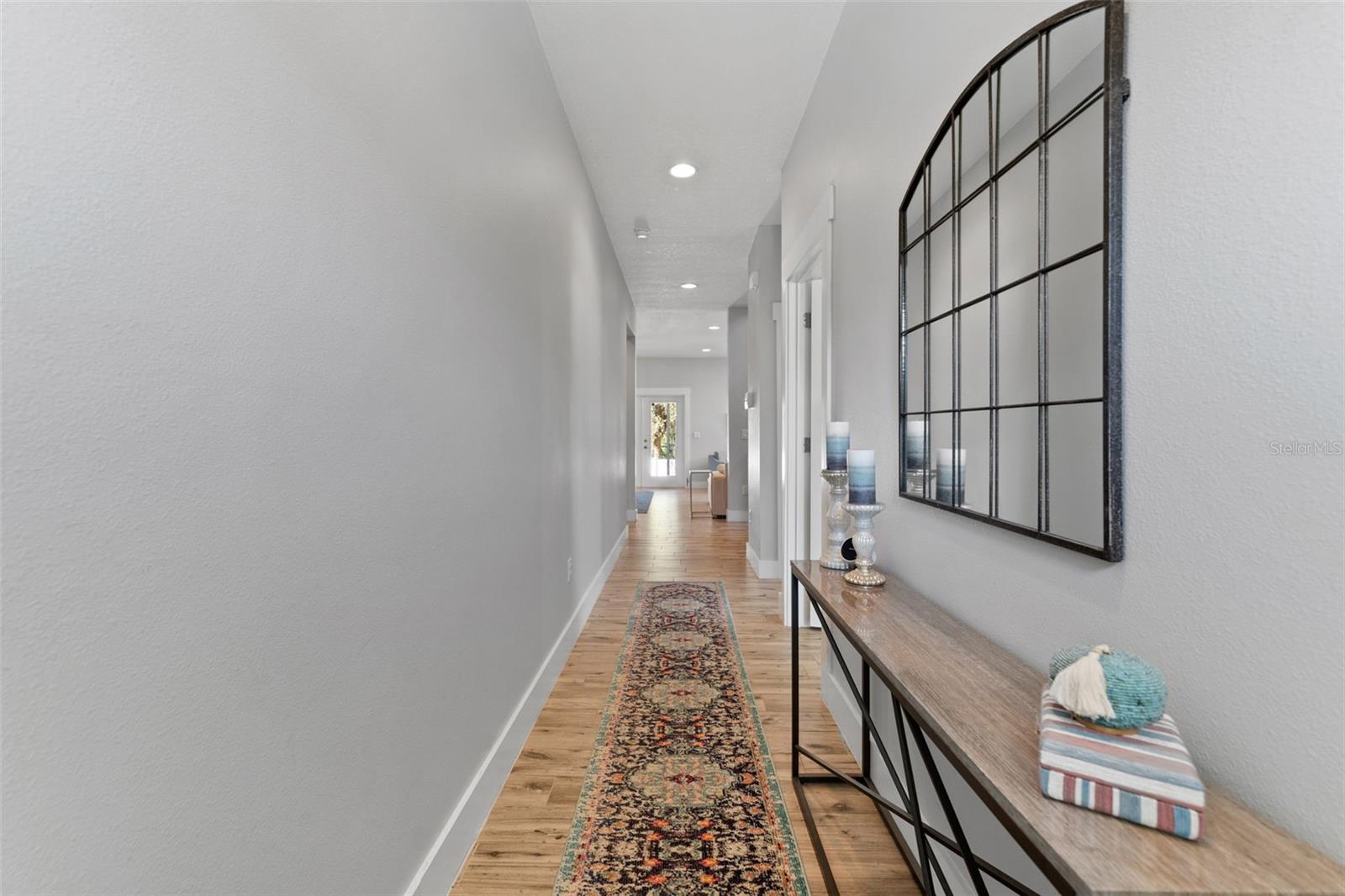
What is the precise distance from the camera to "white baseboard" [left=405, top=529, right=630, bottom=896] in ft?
4.29

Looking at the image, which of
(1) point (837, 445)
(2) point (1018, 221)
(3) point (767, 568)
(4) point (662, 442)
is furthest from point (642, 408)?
(2) point (1018, 221)

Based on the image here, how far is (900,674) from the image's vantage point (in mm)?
1002

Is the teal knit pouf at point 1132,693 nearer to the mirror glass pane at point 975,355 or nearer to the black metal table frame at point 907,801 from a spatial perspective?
the black metal table frame at point 907,801

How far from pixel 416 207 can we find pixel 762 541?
11.8 ft

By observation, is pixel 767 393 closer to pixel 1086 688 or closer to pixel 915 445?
pixel 915 445

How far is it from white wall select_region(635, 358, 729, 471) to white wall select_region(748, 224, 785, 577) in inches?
283

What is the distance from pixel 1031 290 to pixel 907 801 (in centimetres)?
101

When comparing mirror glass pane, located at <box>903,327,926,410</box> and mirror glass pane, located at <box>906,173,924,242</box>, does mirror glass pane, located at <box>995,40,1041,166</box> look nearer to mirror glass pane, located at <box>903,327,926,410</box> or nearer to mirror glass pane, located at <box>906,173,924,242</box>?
mirror glass pane, located at <box>906,173,924,242</box>

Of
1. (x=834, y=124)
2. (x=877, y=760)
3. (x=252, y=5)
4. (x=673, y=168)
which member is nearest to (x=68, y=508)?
(x=252, y=5)

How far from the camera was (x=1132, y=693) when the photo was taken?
65cm

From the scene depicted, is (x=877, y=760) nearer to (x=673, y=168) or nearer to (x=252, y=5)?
(x=252, y=5)

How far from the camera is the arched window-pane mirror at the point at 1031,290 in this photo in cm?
86

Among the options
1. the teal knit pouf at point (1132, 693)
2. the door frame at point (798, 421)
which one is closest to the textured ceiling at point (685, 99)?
the door frame at point (798, 421)

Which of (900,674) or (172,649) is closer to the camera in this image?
(172,649)
